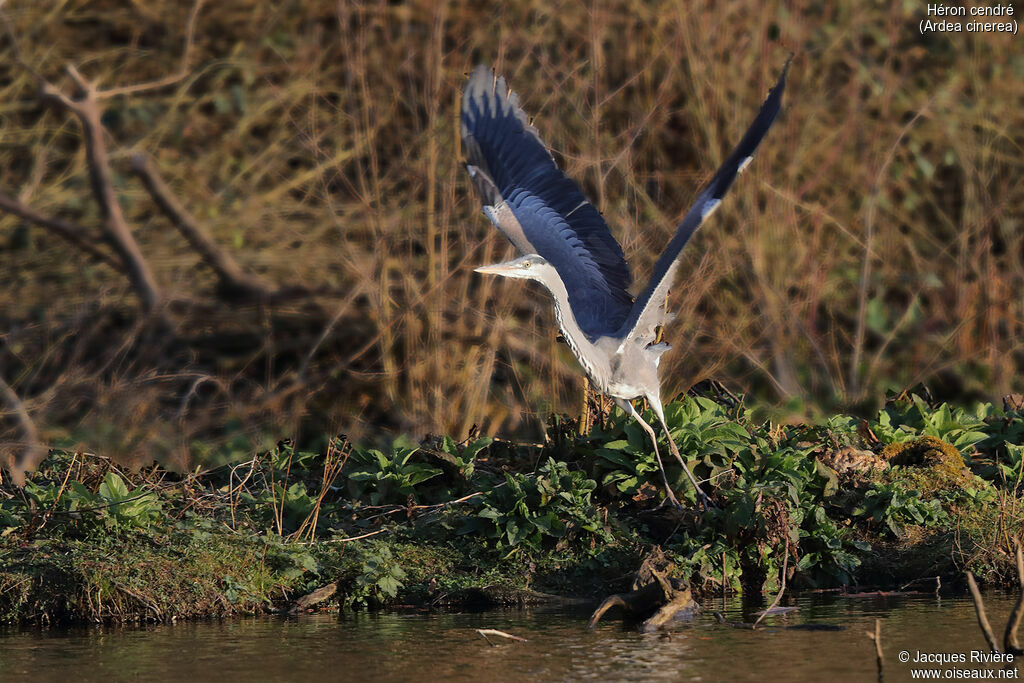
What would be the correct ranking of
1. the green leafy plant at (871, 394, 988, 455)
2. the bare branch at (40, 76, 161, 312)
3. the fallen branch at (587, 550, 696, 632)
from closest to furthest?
the fallen branch at (587, 550, 696, 632) → the green leafy plant at (871, 394, 988, 455) → the bare branch at (40, 76, 161, 312)

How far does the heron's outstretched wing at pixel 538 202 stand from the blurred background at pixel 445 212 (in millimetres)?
1204

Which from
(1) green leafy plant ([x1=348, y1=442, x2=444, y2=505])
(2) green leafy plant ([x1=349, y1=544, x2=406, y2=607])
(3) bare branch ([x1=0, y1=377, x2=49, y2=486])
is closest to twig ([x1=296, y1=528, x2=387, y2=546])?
(2) green leafy plant ([x1=349, y1=544, x2=406, y2=607])

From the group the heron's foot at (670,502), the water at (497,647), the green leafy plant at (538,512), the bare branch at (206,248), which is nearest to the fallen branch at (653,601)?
the water at (497,647)

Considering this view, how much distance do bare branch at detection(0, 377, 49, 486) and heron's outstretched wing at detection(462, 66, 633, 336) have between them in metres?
3.00

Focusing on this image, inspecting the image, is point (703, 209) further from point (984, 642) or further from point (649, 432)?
point (984, 642)

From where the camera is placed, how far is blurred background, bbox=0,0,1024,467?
9.04 m

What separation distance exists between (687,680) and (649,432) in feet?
7.33

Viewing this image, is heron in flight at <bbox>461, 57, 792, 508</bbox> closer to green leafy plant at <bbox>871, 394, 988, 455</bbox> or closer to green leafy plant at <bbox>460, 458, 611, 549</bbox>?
green leafy plant at <bbox>460, 458, 611, 549</bbox>

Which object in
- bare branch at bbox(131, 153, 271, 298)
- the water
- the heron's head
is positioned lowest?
the water

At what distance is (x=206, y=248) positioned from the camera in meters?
10.6

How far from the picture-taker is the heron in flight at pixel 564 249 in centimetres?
660

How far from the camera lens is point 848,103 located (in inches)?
486

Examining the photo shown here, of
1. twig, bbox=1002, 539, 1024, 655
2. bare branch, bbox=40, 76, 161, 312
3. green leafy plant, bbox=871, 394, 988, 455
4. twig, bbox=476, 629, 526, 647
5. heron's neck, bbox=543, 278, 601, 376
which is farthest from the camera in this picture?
bare branch, bbox=40, 76, 161, 312

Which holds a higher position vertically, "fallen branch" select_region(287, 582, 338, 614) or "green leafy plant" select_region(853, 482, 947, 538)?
"green leafy plant" select_region(853, 482, 947, 538)
